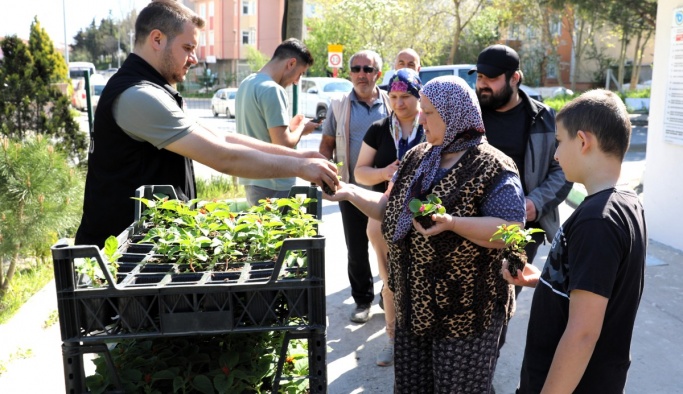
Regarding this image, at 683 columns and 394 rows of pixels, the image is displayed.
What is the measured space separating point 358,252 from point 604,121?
3105mm

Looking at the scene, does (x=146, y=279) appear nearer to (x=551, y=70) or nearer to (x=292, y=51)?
(x=292, y=51)

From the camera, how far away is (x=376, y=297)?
550 cm

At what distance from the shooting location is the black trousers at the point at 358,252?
4953 millimetres

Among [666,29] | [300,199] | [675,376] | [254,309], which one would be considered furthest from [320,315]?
[666,29]

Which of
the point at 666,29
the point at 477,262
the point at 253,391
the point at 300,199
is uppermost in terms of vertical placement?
the point at 666,29

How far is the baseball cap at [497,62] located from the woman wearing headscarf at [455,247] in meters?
0.83

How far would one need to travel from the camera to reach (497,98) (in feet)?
11.9

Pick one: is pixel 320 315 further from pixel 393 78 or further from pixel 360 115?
pixel 360 115

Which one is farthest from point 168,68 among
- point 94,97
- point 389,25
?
point 389,25

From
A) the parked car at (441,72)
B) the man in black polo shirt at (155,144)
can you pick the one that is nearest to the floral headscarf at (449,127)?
the man in black polo shirt at (155,144)

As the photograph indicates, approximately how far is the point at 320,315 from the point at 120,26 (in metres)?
70.8

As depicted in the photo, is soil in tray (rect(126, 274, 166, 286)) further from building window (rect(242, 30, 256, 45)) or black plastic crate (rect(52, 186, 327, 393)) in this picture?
building window (rect(242, 30, 256, 45))

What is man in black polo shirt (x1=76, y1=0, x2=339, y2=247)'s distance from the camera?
Result: 8.57ft

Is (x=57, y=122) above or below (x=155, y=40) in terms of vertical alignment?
below
